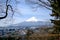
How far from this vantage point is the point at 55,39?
45.2ft

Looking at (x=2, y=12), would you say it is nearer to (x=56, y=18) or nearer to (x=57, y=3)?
(x=57, y=3)

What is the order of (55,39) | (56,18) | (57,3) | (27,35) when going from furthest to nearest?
(56,18) < (57,3) < (55,39) < (27,35)

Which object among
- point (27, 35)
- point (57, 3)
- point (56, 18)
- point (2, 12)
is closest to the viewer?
point (2, 12)

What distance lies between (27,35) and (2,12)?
209cm

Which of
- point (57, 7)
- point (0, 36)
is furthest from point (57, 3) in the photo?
point (0, 36)

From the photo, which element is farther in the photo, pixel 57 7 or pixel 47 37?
pixel 57 7

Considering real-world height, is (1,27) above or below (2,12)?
below

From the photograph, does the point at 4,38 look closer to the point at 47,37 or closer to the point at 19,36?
the point at 19,36

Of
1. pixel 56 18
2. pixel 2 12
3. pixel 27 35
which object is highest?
pixel 2 12

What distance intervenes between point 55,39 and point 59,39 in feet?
1.48

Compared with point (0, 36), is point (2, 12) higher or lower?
higher

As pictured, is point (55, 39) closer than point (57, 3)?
Yes

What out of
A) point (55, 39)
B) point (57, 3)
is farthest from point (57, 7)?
point (55, 39)

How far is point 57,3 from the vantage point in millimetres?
18375
